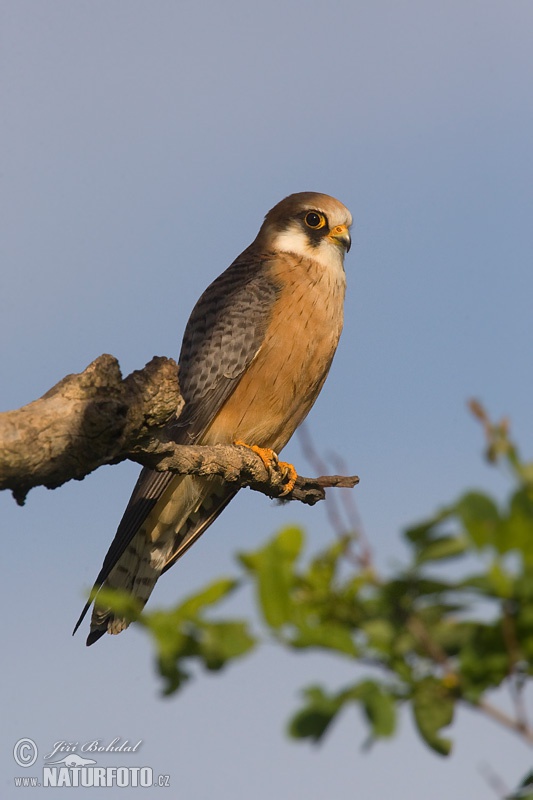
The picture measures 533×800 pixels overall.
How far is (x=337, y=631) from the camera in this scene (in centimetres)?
127

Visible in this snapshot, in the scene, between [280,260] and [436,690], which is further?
[280,260]

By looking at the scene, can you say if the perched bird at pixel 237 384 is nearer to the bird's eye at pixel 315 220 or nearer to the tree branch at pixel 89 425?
the bird's eye at pixel 315 220

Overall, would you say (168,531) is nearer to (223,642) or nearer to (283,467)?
(283,467)

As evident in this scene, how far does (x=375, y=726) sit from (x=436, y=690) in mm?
164

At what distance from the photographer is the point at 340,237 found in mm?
6430

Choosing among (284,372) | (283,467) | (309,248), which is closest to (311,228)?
(309,248)

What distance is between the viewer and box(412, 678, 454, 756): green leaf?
1331mm

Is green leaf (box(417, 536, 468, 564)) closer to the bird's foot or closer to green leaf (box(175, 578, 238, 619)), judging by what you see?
green leaf (box(175, 578, 238, 619))

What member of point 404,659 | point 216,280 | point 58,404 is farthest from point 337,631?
point 216,280

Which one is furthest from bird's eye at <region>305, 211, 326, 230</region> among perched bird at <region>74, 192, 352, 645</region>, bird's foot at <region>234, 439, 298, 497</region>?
bird's foot at <region>234, 439, 298, 497</region>

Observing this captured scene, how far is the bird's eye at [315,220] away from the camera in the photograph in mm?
6492

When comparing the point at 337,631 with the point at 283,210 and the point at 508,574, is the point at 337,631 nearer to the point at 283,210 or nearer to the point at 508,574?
the point at 508,574

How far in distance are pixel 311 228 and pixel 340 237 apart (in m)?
0.21

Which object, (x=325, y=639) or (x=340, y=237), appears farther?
(x=340, y=237)
